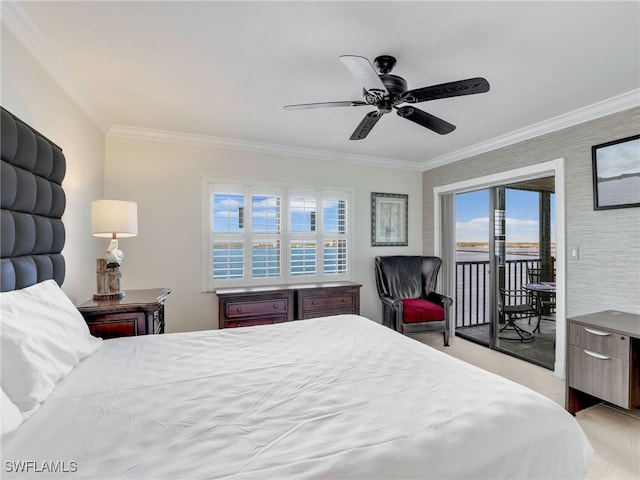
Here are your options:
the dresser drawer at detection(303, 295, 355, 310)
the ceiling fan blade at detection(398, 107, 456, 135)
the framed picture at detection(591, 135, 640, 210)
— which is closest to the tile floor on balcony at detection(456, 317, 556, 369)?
the framed picture at detection(591, 135, 640, 210)

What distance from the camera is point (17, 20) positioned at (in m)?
1.72

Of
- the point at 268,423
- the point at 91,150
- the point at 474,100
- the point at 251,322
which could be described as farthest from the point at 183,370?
the point at 474,100

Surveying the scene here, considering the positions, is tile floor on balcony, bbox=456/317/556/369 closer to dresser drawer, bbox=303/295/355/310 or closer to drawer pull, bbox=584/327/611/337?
drawer pull, bbox=584/327/611/337

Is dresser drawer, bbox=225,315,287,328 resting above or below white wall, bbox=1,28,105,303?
below

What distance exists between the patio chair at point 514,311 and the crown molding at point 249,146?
2.33 meters

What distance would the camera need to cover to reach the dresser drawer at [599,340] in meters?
2.22

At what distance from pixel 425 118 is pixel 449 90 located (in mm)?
385

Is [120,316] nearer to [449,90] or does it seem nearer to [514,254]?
[449,90]

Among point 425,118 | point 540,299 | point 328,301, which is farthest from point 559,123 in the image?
point 328,301

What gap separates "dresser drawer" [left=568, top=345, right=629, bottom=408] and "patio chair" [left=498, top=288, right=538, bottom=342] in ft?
4.57

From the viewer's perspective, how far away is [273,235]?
4121 mm

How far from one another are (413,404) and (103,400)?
121 cm

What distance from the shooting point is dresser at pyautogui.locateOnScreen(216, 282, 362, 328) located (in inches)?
136

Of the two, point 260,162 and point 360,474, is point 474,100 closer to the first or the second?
point 260,162
